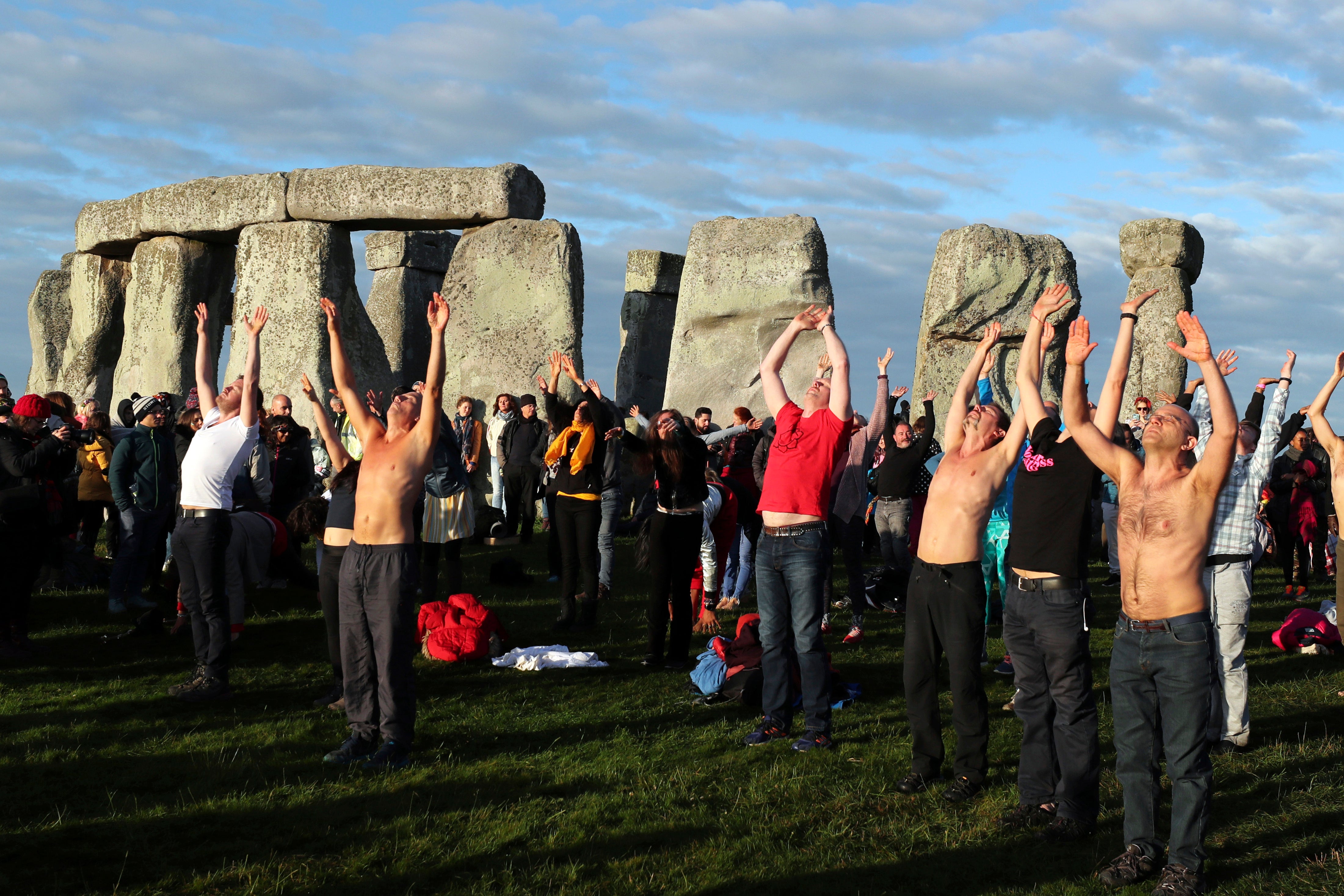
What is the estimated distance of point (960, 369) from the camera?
1560 centimetres

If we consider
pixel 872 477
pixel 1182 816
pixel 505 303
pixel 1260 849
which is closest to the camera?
Answer: pixel 1182 816

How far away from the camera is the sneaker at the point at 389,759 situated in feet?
17.7

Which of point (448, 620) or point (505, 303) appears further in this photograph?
point (505, 303)

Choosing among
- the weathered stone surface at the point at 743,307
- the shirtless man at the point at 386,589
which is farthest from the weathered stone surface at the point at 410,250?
the shirtless man at the point at 386,589

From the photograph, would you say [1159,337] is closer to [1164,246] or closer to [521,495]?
[1164,246]

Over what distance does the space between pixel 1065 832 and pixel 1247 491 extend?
2481 millimetres

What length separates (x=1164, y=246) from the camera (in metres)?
16.6

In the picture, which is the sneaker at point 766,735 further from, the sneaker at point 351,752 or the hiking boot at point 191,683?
the hiking boot at point 191,683

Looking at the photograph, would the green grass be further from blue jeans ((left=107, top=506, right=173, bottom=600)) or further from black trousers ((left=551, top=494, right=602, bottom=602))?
blue jeans ((left=107, top=506, right=173, bottom=600))

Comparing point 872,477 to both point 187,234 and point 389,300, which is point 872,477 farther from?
point 389,300

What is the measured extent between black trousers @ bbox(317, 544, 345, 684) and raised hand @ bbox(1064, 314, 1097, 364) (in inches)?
152

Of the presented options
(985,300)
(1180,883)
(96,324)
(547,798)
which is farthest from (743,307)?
(1180,883)

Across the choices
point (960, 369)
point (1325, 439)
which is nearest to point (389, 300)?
point (960, 369)

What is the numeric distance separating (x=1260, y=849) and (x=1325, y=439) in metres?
2.98
